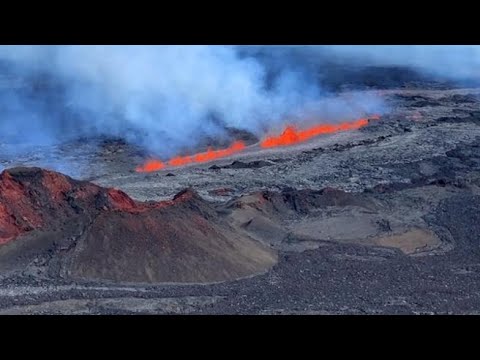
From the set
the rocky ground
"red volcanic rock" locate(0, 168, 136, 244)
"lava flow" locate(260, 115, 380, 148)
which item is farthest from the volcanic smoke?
"red volcanic rock" locate(0, 168, 136, 244)

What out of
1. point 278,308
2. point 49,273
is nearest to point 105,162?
point 49,273

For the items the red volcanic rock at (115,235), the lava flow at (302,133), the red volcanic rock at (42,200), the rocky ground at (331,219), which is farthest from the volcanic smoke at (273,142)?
the red volcanic rock at (115,235)

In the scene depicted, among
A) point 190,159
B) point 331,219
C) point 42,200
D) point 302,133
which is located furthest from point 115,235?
point 302,133

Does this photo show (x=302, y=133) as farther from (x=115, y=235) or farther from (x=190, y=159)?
(x=115, y=235)

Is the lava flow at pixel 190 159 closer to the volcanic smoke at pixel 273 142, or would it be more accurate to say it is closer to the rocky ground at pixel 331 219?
the volcanic smoke at pixel 273 142

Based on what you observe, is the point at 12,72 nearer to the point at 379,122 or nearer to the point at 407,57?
the point at 379,122

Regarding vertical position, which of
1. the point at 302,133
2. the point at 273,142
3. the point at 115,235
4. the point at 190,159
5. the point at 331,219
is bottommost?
the point at 331,219
